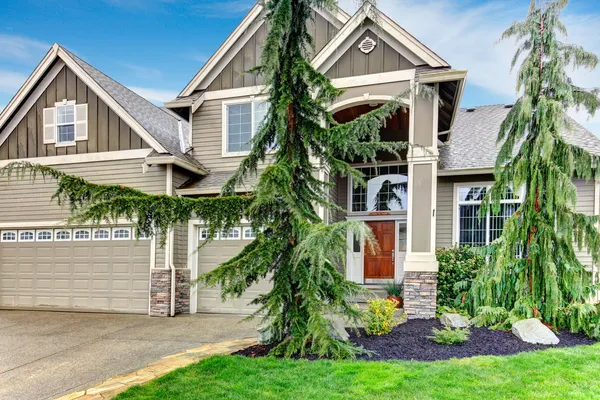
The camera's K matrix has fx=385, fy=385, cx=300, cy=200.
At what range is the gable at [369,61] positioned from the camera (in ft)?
28.2

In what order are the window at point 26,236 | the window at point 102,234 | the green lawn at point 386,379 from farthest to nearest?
the window at point 26,236
the window at point 102,234
the green lawn at point 386,379

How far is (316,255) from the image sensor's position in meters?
4.11

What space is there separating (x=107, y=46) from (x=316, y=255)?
55.7 ft

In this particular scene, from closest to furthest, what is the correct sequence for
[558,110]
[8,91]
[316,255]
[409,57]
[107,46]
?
1. [316,255]
2. [558,110]
3. [409,57]
4. [107,46]
5. [8,91]

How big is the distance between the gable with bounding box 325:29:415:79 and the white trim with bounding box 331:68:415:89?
0.09 m

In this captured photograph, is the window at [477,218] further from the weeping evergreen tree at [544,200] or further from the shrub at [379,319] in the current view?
the shrub at [379,319]

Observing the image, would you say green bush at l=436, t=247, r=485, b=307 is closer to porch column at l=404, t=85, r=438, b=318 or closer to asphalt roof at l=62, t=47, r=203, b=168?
porch column at l=404, t=85, r=438, b=318

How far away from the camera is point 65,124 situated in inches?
425

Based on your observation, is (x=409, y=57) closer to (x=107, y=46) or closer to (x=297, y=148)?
(x=297, y=148)

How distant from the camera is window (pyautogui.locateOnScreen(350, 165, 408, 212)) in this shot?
10.9 metres

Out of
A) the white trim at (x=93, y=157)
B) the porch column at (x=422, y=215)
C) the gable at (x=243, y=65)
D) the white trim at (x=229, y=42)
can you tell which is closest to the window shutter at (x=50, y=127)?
the white trim at (x=93, y=157)

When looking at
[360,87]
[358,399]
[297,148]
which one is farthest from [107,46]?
[358,399]

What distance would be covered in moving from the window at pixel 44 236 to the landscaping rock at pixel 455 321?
10.5 m

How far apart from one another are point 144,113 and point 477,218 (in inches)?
382
